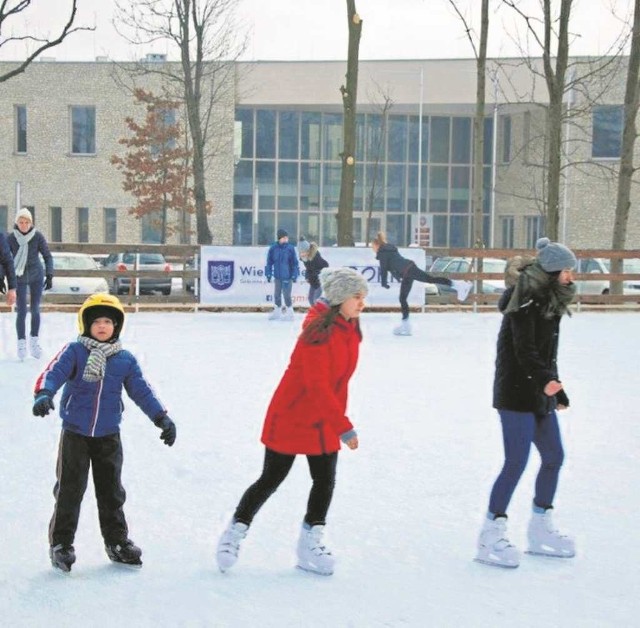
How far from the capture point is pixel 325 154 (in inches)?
1906

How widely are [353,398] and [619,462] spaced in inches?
120

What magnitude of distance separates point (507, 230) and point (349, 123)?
942 inches

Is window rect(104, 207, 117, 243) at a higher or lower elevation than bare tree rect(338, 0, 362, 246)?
lower

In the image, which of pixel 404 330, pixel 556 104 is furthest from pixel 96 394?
pixel 556 104

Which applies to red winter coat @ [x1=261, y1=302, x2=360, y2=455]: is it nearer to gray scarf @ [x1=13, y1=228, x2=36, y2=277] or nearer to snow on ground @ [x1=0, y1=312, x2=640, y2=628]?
snow on ground @ [x1=0, y1=312, x2=640, y2=628]

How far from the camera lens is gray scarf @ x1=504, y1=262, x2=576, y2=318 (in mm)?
4906

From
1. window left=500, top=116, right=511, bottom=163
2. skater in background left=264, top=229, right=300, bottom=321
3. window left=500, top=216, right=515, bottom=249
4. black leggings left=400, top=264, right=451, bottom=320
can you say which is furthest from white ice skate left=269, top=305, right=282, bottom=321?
window left=500, top=116, right=511, bottom=163

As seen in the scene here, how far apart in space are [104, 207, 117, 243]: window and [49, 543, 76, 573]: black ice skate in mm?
39671

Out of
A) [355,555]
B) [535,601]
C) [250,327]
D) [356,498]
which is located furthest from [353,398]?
[250,327]

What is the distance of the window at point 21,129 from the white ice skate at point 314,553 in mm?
41075

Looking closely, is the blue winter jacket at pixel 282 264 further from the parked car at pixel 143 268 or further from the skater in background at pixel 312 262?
the parked car at pixel 143 268

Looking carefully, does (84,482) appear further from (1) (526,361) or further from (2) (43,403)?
(1) (526,361)

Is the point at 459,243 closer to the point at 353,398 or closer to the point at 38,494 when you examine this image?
the point at 353,398

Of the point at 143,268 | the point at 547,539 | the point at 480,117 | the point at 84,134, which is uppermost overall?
the point at 84,134
